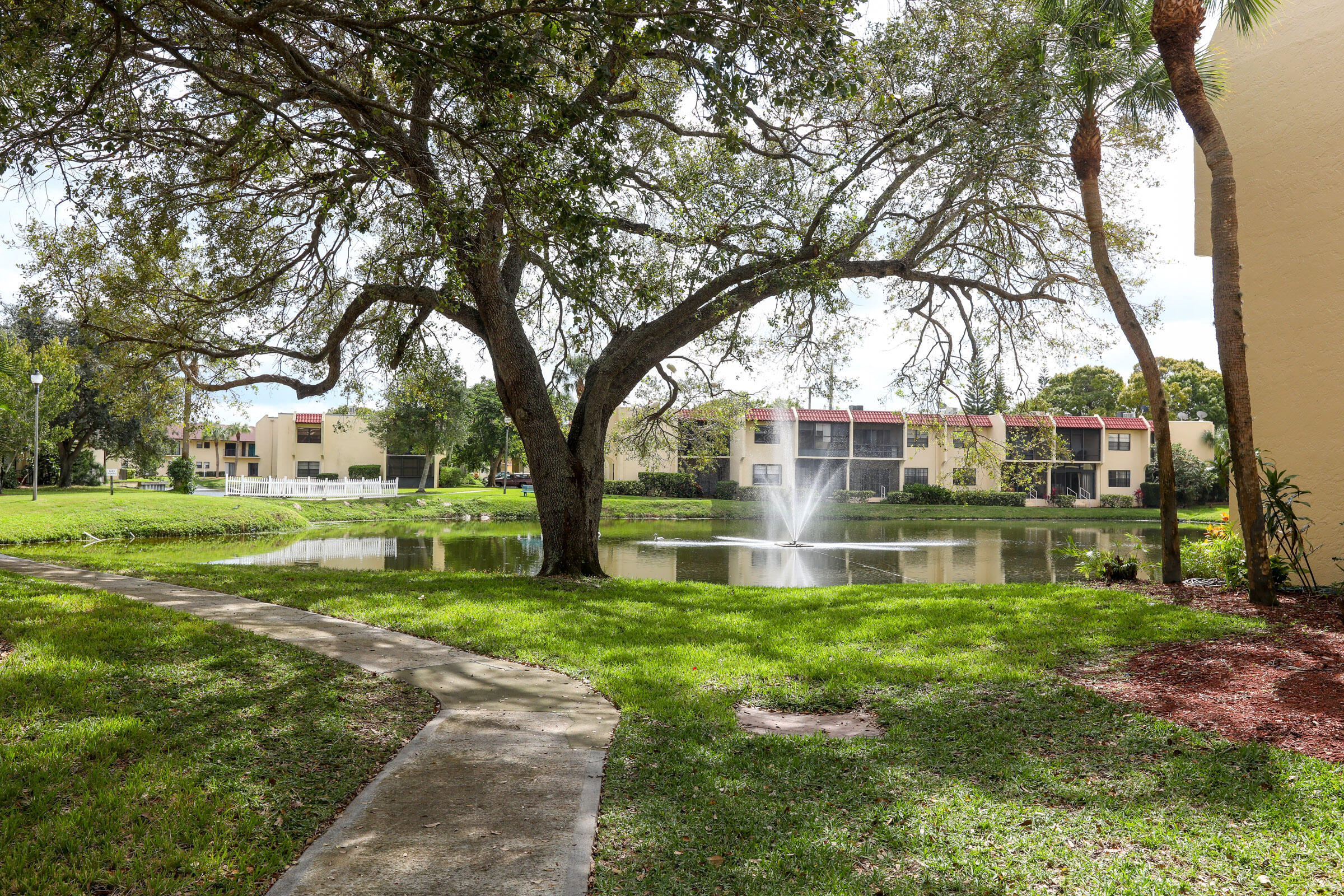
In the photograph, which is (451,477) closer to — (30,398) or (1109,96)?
(30,398)

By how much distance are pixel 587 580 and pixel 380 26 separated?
327 inches

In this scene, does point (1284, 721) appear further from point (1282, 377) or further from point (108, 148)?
point (108, 148)

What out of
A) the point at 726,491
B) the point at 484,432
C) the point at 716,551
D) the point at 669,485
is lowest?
the point at 716,551

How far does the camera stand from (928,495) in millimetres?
47969

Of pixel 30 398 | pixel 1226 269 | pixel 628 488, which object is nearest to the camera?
pixel 1226 269

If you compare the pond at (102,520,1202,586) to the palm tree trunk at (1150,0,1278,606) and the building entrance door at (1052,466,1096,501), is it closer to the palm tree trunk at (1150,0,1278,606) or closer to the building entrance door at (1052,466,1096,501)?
the palm tree trunk at (1150,0,1278,606)

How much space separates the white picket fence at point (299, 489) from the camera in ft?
117

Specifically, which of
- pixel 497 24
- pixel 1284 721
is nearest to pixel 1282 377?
pixel 1284 721

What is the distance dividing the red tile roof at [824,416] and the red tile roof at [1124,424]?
1631cm

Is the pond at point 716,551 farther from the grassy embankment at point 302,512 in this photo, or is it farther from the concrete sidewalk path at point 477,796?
the concrete sidewalk path at point 477,796

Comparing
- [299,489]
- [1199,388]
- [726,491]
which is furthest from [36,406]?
[1199,388]

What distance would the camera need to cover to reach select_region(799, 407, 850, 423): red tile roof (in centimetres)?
5247

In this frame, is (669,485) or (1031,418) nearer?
(1031,418)

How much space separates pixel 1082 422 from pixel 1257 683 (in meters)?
50.7
